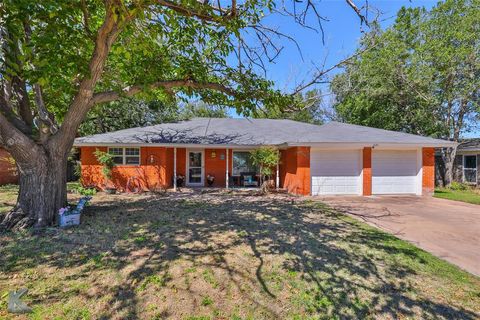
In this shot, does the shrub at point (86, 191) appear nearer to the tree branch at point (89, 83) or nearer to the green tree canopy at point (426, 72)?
the tree branch at point (89, 83)

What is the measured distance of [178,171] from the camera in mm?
15109

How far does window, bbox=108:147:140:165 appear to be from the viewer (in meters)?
13.6

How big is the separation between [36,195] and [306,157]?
10.1m

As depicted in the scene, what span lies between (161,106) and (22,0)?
19.5m

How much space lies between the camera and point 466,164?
18906mm

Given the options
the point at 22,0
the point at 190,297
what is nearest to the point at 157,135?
the point at 22,0

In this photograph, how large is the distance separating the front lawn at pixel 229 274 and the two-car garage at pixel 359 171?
6102 mm

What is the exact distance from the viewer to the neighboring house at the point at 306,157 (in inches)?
489

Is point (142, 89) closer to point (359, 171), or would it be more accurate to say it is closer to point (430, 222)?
point (430, 222)

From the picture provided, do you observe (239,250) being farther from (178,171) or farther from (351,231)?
(178,171)

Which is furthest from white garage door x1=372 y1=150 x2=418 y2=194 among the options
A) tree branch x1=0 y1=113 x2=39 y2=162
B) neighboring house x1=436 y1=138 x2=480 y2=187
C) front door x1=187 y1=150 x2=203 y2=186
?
tree branch x1=0 y1=113 x2=39 y2=162

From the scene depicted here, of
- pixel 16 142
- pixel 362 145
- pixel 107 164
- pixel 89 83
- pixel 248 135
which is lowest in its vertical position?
pixel 107 164

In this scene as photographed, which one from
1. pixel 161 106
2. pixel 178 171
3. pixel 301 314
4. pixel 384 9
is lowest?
pixel 301 314

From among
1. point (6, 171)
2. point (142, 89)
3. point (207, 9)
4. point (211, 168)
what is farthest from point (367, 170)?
point (6, 171)
